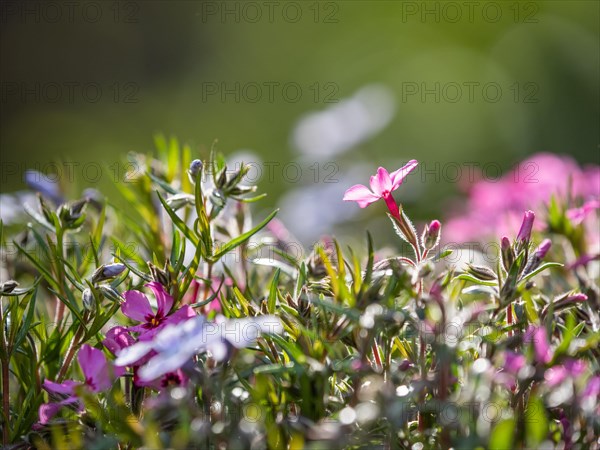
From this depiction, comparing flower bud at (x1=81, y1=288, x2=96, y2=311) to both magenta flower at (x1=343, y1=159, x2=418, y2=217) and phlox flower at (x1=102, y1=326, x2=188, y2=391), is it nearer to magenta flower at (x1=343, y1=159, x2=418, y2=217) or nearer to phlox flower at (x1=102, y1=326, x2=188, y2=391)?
phlox flower at (x1=102, y1=326, x2=188, y2=391)

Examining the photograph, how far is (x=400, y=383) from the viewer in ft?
2.37

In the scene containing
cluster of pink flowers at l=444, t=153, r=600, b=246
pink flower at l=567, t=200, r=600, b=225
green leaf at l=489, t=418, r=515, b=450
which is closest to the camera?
green leaf at l=489, t=418, r=515, b=450

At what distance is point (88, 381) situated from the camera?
31.2 inches

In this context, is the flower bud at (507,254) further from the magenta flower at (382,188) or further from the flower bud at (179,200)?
the flower bud at (179,200)

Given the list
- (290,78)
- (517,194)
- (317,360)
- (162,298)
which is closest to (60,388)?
(162,298)

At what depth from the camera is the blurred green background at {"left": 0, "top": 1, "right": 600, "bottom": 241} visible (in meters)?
3.92

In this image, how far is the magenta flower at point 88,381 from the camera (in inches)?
30.5

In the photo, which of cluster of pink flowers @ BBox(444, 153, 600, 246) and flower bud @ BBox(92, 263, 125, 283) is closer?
flower bud @ BBox(92, 263, 125, 283)

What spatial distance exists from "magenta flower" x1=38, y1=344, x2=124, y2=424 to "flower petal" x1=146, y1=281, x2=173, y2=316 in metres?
0.07

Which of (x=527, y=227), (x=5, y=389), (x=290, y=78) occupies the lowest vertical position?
(x=290, y=78)

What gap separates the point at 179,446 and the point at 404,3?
4.60m

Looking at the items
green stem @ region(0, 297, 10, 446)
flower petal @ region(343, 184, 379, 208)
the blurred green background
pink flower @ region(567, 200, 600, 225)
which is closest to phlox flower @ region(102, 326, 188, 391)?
green stem @ region(0, 297, 10, 446)

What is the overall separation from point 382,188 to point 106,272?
31 cm

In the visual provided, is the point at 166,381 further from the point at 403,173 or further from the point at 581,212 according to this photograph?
the point at 581,212
